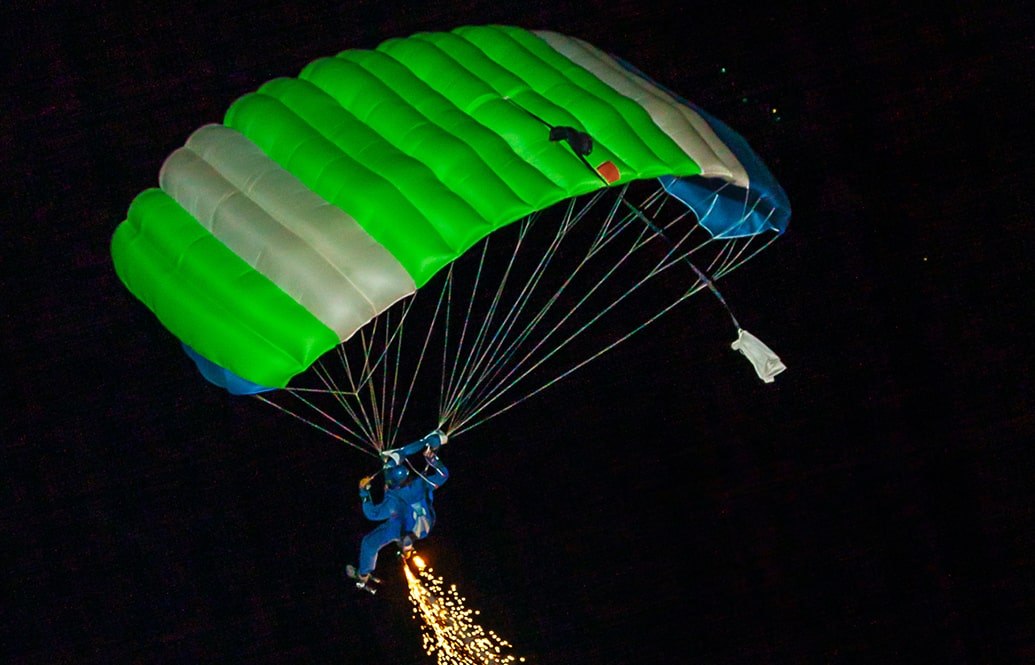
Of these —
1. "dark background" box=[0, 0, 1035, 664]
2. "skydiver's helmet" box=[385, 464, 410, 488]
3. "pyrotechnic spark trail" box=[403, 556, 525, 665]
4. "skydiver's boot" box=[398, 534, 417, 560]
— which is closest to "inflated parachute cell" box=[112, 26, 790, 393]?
"skydiver's helmet" box=[385, 464, 410, 488]

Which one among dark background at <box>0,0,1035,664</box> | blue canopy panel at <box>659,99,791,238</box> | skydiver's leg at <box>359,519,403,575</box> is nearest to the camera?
skydiver's leg at <box>359,519,403,575</box>

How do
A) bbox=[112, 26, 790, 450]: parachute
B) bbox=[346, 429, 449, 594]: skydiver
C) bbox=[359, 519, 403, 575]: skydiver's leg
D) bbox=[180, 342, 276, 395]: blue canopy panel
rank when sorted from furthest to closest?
bbox=[359, 519, 403, 575]: skydiver's leg < bbox=[346, 429, 449, 594]: skydiver < bbox=[180, 342, 276, 395]: blue canopy panel < bbox=[112, 26, 790, 450]: parachute

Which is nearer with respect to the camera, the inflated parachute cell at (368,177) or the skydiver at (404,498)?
the inflated parachute cell at (368,177)

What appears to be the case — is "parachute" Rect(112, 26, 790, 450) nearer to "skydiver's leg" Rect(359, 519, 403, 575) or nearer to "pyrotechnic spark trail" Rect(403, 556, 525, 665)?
"skydiver's leg" Rect(359, 519, 403, 575)

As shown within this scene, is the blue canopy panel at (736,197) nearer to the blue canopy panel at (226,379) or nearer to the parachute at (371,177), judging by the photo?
the parachute at (371,177)

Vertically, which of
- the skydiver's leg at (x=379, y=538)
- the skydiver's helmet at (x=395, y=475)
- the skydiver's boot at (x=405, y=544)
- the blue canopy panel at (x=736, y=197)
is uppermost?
the blue canopy panel at (x=736, y=197)

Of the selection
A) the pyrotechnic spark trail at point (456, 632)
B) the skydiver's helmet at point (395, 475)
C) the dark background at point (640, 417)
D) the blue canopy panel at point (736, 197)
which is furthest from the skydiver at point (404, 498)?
the blue canopy panel at point (736, 197)

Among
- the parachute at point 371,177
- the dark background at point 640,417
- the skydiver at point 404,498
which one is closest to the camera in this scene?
the parachute at point 371,177

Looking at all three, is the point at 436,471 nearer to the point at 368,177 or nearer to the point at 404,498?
the point at 404,498
